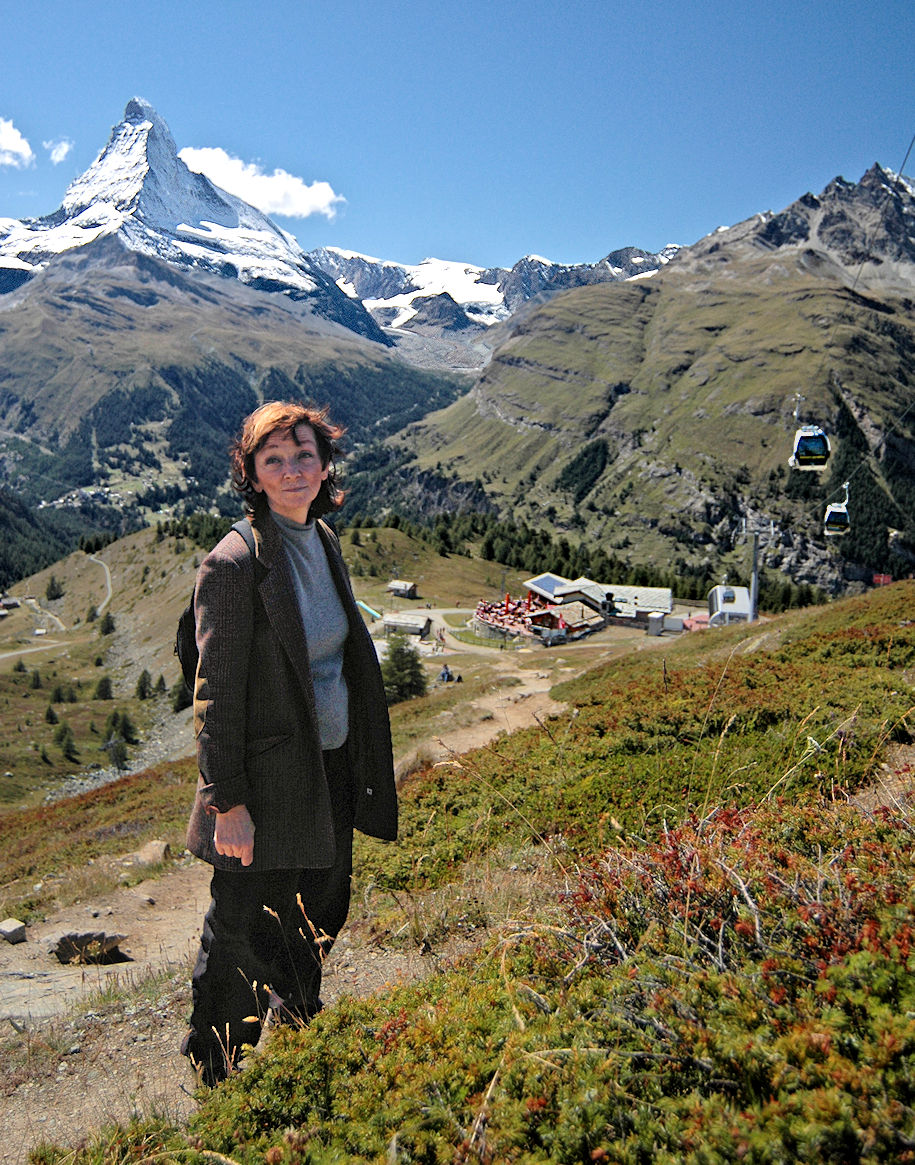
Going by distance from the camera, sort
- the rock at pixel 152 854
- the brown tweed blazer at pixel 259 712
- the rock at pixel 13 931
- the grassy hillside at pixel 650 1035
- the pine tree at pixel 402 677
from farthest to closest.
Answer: the pine tree at pixel 402 677 < the rock at pixel 152 854 < the rock at pixel 13 931 < the brown tweed blazer at pixel 259 712 < the grassy hillside at pixel 650 1035

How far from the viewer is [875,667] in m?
11.2

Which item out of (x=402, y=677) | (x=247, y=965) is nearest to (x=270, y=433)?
(x=247, y=965)

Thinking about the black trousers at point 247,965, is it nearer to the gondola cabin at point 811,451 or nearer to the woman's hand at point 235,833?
the woman's hand at point 235,833

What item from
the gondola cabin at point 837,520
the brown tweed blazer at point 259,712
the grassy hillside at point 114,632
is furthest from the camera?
the grassy hillside at point 114,632

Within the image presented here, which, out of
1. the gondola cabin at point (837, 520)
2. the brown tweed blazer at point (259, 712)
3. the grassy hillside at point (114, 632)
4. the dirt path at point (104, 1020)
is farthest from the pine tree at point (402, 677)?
the brown tweed blazer at point (259, 712)

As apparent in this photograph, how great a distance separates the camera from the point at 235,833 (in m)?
3.92

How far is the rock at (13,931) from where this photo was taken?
8312 mm

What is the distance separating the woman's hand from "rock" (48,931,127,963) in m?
5.03

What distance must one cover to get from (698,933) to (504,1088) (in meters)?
1.18

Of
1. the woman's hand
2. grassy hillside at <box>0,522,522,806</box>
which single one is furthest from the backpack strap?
grassy hillside at <box>0,522,522,806</box>

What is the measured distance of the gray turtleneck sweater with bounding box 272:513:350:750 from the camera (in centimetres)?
438

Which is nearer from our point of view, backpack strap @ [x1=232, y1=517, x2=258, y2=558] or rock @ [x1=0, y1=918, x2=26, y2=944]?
backpack strap @ [x1=232, y1=517, x2=258, y2=558]

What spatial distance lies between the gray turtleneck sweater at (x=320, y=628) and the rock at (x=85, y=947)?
5253 mm

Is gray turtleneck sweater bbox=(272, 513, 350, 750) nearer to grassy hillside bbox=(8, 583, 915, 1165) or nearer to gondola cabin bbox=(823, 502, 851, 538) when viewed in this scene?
grassy hillside bbox=(8, 583, 915, 1165)
